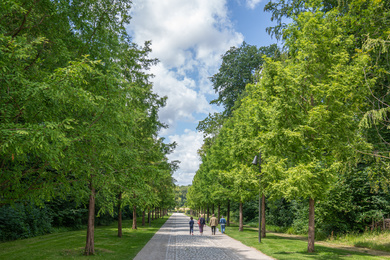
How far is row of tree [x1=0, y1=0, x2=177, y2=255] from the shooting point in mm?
6297

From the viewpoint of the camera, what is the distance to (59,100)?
23.6ft

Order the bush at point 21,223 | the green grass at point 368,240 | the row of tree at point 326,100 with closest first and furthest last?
the row of tree at point 326,100 < the green grass at point 368,240 < the bush at point 21,223

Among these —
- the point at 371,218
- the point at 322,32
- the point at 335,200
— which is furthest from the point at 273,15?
the point at 371,218

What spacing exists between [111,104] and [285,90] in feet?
27.5

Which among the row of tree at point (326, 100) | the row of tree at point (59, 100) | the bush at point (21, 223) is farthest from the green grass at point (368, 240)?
the bush at point (21, 223)

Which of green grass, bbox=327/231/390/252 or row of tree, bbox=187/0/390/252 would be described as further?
green grass, bbox=327/231/390/252

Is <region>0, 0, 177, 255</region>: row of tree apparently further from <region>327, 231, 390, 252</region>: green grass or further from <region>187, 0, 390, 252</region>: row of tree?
<region>327, 231, 390, 252</region>: green grass

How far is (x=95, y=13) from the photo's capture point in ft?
33.5

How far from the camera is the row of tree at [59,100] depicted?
6297mm

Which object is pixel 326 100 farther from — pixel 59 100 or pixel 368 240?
pixel 59 100

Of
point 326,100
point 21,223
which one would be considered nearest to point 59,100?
point 326,100

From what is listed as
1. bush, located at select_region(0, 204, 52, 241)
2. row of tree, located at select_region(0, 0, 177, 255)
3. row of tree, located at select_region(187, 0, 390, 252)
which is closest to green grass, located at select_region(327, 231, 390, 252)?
row of tree, located at select_region(187, 0, 390, 252)

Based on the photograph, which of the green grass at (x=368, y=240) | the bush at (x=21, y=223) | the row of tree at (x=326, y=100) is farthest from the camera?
the bush at (x=21, y=223)

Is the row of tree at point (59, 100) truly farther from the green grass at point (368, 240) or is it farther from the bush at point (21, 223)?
the green grass at point (368, 240)
